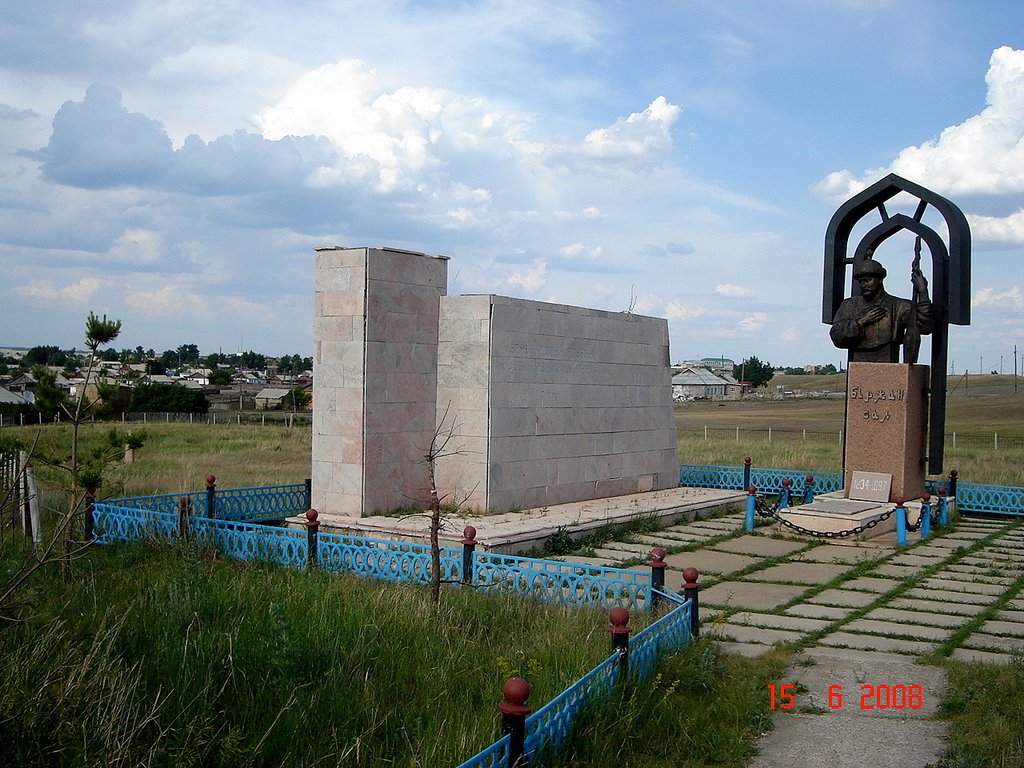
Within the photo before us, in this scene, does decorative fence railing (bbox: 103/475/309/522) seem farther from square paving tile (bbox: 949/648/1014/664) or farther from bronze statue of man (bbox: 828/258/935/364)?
bronze statue of man (bbox: 828/258/935/364)

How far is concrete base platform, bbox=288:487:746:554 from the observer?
11422 mm

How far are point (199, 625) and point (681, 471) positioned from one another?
518 inches

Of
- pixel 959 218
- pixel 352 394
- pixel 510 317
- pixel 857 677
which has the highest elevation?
pixel 959 218

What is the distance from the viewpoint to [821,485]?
17.4m

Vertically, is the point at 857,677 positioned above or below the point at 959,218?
below

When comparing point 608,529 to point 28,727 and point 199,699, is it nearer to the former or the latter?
point 199,699

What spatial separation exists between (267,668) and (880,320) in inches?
484

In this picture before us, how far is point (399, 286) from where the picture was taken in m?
13.0

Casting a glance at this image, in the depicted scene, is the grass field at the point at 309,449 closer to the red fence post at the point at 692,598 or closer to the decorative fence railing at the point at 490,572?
the decorative fence railing at the point at 490,572

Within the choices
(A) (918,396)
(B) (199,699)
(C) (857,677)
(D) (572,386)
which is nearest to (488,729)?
(B) (199,699)

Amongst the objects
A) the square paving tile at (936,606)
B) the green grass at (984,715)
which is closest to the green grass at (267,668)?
the green grass at (984,715)

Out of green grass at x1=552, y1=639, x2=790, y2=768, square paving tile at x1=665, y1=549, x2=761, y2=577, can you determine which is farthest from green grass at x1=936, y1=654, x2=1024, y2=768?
square paving tile at x1=665, y1=549, x2=761, y2=577

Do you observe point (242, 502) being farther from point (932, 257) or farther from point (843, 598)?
point (932, 257)

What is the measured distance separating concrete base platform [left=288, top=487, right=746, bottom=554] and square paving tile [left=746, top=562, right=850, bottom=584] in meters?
2.52
